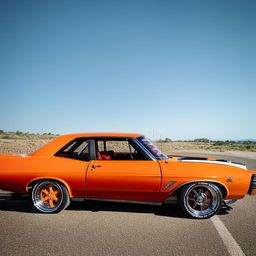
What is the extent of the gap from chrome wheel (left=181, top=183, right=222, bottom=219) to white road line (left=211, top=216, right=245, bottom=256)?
19 centimetres

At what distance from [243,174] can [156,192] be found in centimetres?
154

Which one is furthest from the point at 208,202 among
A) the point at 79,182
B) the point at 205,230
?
the point at 79,182

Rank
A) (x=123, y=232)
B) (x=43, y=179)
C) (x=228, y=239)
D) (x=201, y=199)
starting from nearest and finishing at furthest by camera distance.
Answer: (x=228, y=239) < (x=123, y=232) < (x=201, y=199) < (x=43, y=179)

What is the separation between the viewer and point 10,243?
2152 millimetres

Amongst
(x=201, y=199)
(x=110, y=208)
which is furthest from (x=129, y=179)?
(x=201, y=199)

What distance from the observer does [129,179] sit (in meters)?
2.85

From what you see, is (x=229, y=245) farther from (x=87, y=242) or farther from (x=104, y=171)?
(x=104, y=171)

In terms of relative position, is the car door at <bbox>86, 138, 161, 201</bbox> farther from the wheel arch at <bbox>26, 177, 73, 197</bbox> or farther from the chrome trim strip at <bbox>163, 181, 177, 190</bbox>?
the wheel arch at <bbox>26, 177, 73, 197</bbox>

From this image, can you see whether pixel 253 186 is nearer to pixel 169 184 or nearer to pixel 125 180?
pixel 169 184

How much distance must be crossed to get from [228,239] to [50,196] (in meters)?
2.97

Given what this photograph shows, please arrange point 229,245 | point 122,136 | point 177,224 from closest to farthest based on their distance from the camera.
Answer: point 229,245
point 177,224
point 122,136

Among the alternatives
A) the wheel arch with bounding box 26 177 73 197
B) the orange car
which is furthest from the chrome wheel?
the wheel arch with bounding box 26 177 73 197

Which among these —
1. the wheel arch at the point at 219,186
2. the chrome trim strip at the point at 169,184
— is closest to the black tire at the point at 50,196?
the chrome trim strip at the point at 169,184

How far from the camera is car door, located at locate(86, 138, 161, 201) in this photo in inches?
112
